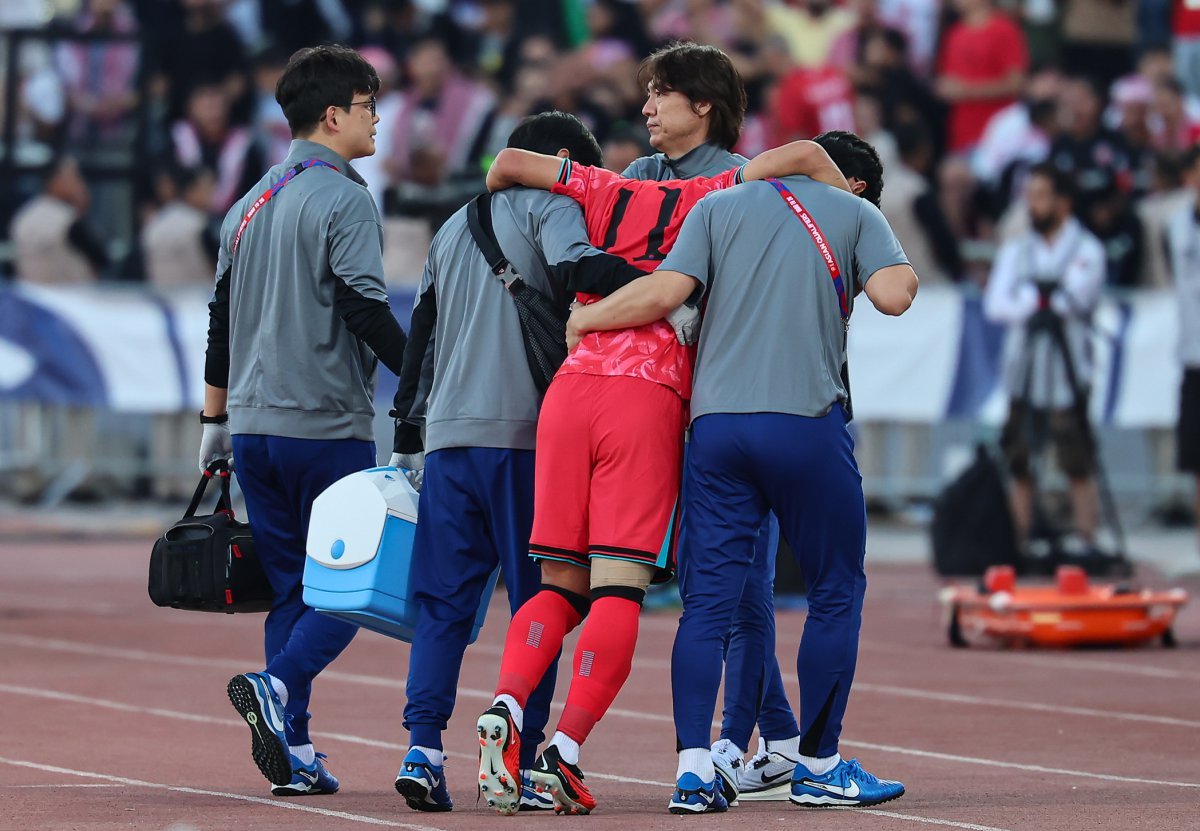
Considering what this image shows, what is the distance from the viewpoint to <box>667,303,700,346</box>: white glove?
6.81 meters

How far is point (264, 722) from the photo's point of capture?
695 centimetres

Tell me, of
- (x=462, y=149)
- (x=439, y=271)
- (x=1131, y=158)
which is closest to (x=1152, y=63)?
(x=1131, y=158)

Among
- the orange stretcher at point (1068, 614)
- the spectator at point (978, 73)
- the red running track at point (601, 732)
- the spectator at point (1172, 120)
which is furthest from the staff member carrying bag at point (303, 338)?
the spectator at point (978, 73)

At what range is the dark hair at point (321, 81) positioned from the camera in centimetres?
742

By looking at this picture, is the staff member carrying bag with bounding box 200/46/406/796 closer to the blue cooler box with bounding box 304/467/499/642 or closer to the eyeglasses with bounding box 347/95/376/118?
the eyeglasses with bounding box 347/95/376/118

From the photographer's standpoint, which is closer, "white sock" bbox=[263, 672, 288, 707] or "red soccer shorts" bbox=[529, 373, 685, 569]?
"red soccer shorts" bbox=[529, 373, 685, 569]

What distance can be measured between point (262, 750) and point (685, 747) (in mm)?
1304

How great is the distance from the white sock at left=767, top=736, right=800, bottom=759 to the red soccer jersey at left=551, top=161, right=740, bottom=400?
1189mm

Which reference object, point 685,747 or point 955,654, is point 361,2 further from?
point 685,747

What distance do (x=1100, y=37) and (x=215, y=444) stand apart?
14644 millimetres

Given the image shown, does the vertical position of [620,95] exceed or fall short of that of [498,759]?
it exceeds it

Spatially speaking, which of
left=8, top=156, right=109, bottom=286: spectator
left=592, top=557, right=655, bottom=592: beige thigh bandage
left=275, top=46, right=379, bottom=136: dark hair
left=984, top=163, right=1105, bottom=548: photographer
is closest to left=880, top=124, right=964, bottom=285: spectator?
left=984, top=163, right=1105, bottom=548: photographer

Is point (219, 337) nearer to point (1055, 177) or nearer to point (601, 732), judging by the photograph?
point (601, 732)

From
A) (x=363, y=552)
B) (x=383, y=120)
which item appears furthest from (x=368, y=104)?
(x=383, y=120)
